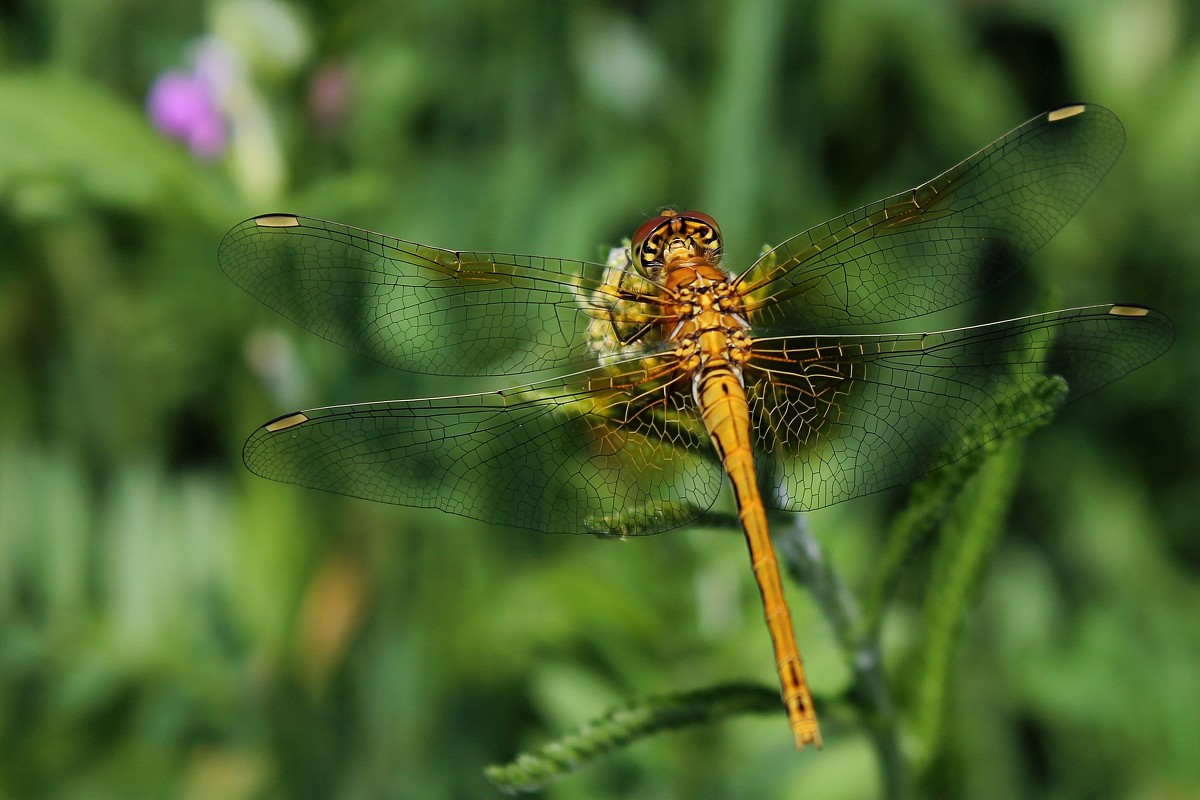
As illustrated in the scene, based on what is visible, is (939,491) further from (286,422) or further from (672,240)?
(286,422)

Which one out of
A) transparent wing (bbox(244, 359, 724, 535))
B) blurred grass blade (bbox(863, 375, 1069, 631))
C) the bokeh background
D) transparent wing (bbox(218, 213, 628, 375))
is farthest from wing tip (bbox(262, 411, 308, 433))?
blurred grass blade (bbox(863, 375, 1069, 631))

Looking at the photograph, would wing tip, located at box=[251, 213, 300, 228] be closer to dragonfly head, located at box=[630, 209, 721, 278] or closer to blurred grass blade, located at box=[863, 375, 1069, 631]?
dragonfly head, located at box=[630, 209, 721, 278]

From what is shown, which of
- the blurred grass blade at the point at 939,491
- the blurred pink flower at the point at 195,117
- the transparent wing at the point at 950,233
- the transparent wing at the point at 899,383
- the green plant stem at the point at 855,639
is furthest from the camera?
the blurred pink flower at the point at 195,117

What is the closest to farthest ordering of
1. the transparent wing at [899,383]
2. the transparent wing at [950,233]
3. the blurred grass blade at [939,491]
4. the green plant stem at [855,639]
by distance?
the blurred grass blade at [939,491] → the green plant stem at [855,639] → the transparent wing at [899,383] → the transparent wing at [950,233]

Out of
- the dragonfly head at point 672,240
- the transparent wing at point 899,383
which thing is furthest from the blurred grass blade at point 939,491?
the dragonfly head at point 672,240

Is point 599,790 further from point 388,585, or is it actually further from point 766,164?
point 766,164

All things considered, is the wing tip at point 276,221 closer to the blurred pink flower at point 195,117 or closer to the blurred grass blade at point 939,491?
the blurred pink flower at point 195,117

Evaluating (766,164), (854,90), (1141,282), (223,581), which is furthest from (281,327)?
(1141,282)
